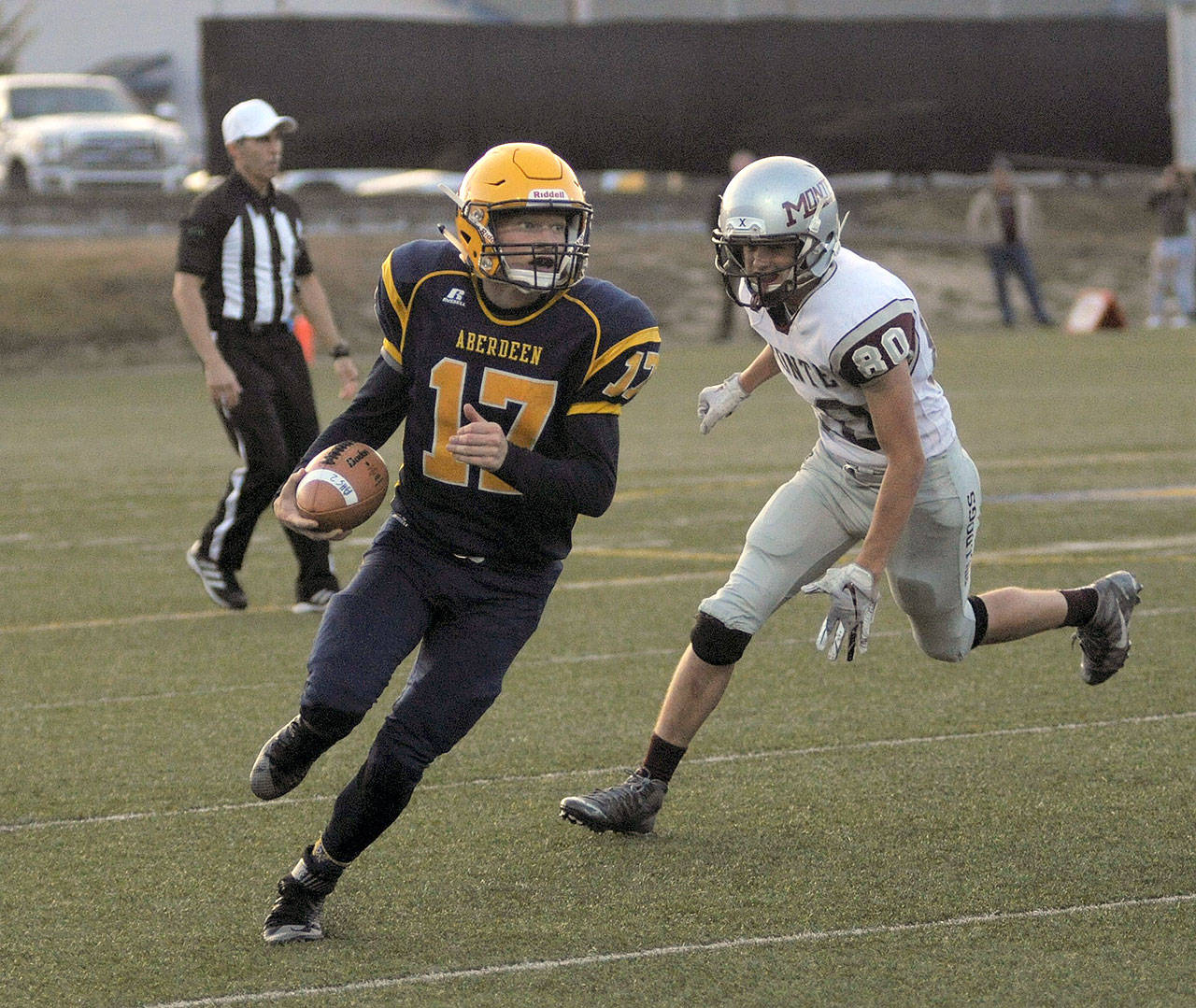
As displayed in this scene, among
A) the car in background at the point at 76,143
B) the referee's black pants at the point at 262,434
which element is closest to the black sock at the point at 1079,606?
the referee's black pants at the point at 262,434

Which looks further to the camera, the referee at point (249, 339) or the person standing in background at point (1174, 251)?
the person standing in background at point (1174, 251)

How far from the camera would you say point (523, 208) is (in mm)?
4020

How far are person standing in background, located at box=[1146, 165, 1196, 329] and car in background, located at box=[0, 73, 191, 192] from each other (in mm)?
13563

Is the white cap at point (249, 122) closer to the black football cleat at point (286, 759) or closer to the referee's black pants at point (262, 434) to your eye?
the referee's black pants at point (262, 434)

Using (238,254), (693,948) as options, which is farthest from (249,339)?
(693,948)

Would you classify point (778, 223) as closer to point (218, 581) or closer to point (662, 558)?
point (218, 581)

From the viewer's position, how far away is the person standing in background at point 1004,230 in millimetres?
22969

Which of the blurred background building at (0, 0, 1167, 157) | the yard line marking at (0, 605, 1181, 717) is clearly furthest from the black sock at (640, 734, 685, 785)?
the blurred background building at (0, 0, 1167, 157)

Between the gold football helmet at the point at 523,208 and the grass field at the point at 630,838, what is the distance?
136 centimetres

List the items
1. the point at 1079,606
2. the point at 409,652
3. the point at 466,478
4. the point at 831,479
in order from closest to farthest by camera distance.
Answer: the point at 409,652
the point at 466,478
the point at 831,479
the point at 1079,606

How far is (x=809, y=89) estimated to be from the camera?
89.0 feet

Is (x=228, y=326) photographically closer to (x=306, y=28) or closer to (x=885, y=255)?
(x=306, y=28)

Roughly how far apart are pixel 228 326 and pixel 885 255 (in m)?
20.8

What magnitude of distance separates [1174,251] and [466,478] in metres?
20.7
